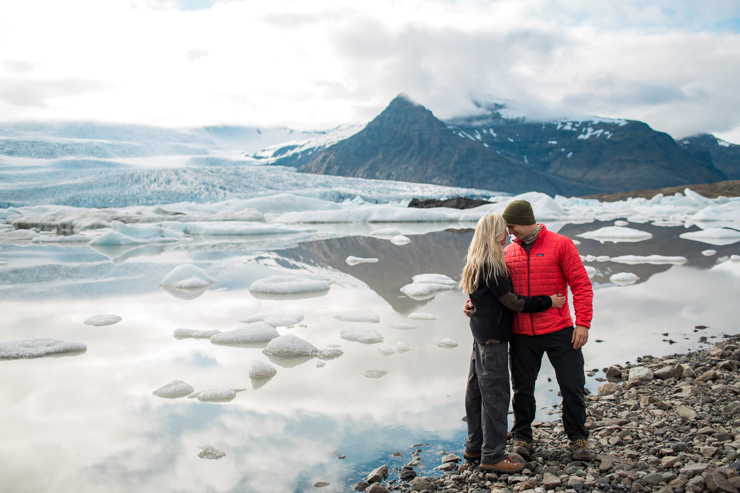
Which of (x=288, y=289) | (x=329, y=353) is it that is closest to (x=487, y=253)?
(x=329, y=353)

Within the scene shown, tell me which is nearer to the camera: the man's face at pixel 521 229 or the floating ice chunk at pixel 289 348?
the man's face at pixel 521 229

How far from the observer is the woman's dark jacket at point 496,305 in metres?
2.30

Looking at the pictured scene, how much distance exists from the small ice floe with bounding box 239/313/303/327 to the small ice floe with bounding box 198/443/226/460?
7.96 ft

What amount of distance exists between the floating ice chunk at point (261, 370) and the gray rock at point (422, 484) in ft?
5.64

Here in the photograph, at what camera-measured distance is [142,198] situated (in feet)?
102

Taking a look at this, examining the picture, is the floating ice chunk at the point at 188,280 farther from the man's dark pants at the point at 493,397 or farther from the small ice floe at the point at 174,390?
the man's dark pants at the point at 493,397

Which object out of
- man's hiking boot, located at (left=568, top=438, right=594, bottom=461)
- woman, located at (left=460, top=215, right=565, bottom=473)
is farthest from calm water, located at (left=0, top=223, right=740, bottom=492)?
man's hiking boot, located at (left=568, top=438, right=594, bottom=461)

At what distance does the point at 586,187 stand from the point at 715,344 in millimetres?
178062

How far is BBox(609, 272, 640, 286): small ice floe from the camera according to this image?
7157 mm

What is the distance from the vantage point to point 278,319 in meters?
5.13

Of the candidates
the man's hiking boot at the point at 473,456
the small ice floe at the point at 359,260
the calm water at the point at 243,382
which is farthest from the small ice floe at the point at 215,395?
the small ice floe at the point at 359,260

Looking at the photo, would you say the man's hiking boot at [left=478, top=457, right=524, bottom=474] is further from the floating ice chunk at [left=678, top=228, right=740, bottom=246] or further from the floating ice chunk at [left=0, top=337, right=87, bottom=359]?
the floating ice chunk at [left=678, top=228, right=740, bottom=246]

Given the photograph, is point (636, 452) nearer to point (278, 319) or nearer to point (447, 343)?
point (447, 343)

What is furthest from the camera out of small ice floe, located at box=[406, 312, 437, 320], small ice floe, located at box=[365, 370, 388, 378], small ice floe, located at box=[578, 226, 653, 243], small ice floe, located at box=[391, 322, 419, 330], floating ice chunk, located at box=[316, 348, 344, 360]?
small ice floe, located at box=[578, 226, 653, 243]
